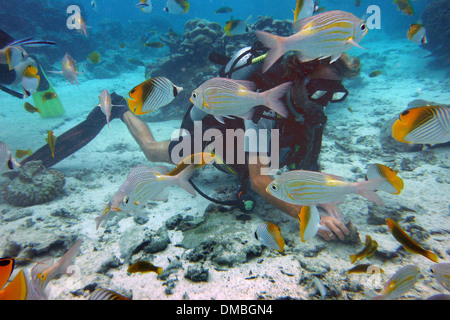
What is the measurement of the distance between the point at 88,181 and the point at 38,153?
4.26 ft

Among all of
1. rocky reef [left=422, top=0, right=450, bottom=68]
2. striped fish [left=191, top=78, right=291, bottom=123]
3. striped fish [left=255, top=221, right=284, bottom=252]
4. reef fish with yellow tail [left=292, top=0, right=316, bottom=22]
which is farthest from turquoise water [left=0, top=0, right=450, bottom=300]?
rocky reef [left=422, top=0, right=450, bottom=68]

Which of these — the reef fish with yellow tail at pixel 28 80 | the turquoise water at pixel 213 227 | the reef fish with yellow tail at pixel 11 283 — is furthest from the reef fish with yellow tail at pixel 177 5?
the reef fish with yellow tail at pixel 11 283

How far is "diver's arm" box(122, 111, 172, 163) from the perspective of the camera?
4816 mm

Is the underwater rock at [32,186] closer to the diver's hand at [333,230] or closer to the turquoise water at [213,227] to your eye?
the turquoise water at [213,227]

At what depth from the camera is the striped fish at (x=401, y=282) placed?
151 cm

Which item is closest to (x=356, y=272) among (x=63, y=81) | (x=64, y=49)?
(x=63, y=81)

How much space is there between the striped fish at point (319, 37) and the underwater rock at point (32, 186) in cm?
454

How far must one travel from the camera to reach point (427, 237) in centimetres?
259

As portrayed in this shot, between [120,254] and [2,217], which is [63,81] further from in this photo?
[120,254]

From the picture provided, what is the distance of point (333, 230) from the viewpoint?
93.7 inches

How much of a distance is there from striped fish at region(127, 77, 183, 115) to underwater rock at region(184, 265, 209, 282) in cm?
160

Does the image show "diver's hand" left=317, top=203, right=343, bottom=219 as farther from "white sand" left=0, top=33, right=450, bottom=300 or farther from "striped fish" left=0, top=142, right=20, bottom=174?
"striped fish" left=0, top=142, right=20, bottom=174

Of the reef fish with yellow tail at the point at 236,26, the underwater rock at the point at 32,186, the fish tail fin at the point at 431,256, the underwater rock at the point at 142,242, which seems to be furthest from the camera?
the reef fish with yellow tail at the point at 236,26

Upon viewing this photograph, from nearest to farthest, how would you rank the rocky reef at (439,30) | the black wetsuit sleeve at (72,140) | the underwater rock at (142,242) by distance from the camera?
the underwater rock at (142,242)
the black wetsuit sleeve at (72,140)
the rocky reef at (439,30)
